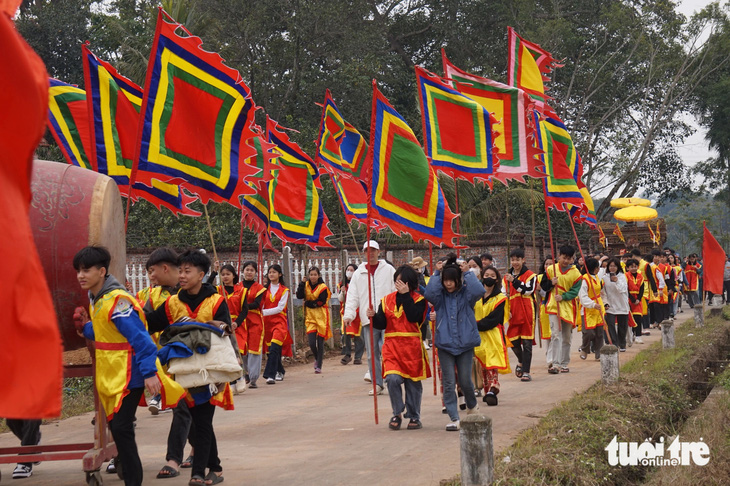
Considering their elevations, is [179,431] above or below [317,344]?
below

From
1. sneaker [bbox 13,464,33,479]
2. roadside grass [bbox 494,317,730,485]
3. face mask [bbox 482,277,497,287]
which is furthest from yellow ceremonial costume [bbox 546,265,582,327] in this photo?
sneaker [bbox 13,464,33,479]

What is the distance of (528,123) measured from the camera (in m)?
12.2

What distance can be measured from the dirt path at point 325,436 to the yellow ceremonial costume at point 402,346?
0.61 m

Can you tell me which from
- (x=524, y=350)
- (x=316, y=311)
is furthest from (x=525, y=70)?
(x=316, y=311)

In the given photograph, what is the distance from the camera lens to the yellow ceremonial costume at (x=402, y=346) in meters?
8.93

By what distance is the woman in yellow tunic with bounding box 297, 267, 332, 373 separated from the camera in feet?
50.0

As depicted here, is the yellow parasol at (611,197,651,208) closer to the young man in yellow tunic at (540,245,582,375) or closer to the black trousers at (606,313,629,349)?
the black trousers at (606,313,629,349)

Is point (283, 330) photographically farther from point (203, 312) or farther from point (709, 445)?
point (709, 445)

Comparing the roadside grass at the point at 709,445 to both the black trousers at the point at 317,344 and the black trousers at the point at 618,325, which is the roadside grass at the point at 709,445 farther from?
the black trousers at the point at 317,344

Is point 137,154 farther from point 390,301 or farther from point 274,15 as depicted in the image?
point 274,15

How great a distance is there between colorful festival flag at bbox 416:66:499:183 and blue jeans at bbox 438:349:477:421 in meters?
2.72

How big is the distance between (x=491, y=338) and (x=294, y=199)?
447 centimetres

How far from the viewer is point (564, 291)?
13.6 meters

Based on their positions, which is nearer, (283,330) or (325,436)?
(325,436)
